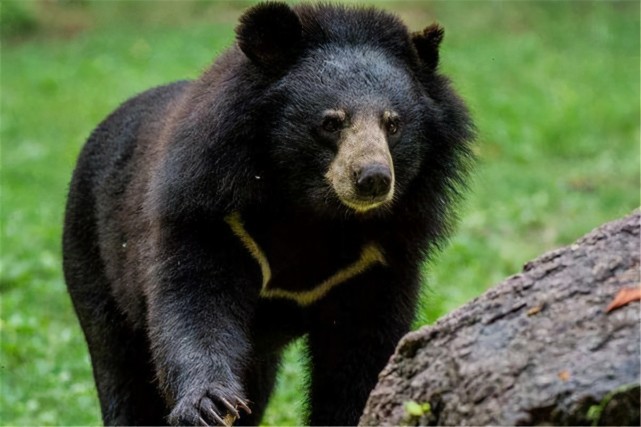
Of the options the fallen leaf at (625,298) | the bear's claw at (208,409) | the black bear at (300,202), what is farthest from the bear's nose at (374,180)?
the fallen leaf at (625,298)

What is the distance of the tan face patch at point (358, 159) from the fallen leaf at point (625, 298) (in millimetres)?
1511

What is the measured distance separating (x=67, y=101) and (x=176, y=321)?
12.1 m

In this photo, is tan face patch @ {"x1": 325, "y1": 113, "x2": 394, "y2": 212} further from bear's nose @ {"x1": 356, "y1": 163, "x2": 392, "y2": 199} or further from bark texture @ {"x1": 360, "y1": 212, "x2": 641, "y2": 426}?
bark texture @ {"x1": 360, "y1": 212, "x2": 641, "y2": 426}

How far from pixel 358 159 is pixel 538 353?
1.66 m

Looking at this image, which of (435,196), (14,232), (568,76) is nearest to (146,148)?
(435,196)

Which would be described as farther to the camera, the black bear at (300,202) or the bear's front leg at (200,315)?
the black bear at (300,202)

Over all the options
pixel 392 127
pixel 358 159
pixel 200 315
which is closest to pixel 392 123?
pixel 392 127

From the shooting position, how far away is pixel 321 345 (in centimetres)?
499

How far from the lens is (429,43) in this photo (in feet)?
16.0

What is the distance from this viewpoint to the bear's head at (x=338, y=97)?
4473mm

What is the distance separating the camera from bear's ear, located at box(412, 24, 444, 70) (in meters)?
4.85

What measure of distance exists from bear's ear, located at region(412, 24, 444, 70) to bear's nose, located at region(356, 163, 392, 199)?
0.89 metres

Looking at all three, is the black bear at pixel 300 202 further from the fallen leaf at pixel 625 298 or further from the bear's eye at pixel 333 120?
the fallen leaf at pixel 625 298

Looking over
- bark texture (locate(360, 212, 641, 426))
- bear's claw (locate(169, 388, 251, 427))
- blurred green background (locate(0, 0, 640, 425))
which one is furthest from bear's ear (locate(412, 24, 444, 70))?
bark texture (locate(360, 212, 641, 426))
